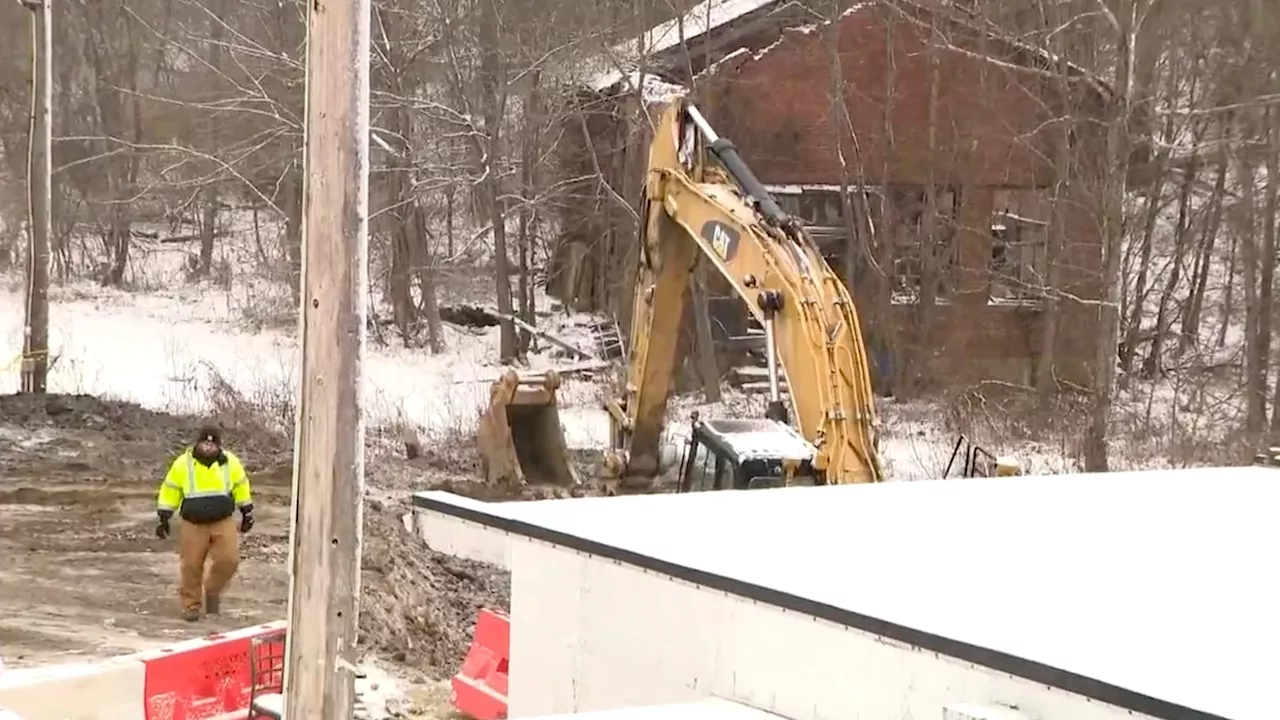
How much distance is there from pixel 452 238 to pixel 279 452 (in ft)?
37.7

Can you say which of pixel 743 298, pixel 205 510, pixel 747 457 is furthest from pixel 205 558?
pixel 743 298

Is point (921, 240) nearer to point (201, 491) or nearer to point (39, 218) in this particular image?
point (39, 218)

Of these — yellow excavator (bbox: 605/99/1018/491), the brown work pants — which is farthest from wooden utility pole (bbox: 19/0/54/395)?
the brown work pants

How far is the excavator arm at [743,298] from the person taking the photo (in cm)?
1138

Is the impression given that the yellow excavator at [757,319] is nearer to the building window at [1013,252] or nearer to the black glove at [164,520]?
the black glove at [164,520]

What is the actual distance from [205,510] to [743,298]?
4927mm

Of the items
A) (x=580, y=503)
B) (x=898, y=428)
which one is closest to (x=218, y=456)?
(x=580, y=503)

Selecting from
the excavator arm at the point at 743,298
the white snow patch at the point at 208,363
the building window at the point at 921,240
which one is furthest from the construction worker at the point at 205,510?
the building window at the point at 921,240

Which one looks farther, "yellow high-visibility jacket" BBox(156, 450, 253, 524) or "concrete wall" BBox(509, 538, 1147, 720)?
"yellow high-visibility jacket" BBox(156, 450, 253, 524)

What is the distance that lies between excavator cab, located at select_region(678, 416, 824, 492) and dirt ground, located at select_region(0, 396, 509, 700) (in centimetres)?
221

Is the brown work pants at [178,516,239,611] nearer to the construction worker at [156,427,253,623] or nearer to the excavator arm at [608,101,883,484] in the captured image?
the construction worker at [156,427,253,623]

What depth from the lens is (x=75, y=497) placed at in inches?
653

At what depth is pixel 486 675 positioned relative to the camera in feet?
32.2

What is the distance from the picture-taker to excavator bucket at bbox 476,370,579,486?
16.6 m
